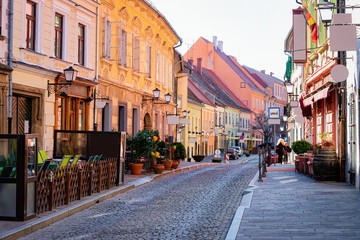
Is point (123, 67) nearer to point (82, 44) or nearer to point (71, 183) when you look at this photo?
point (82, 44)

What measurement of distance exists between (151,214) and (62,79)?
9.53 meters

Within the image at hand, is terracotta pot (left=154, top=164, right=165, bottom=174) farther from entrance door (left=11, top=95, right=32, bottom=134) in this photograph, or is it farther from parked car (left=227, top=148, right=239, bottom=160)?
parked car (left=227, top=148, right=239, bottom=160)

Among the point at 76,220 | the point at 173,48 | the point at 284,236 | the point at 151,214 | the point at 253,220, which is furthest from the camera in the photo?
the point at 173,48

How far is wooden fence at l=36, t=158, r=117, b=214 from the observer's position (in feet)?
35.0

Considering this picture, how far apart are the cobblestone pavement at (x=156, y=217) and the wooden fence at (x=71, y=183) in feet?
1.81

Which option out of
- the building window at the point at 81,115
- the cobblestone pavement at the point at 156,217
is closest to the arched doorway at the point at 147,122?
the building window at the point at 81,115

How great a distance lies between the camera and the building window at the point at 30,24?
17.5m

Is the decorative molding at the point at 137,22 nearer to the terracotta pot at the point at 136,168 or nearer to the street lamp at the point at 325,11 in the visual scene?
the terracotta pot at the point at 136,168

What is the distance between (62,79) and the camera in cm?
1942

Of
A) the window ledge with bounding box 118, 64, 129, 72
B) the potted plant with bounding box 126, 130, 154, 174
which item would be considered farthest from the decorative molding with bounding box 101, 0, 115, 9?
the potted plant with bounding box 126, 130, 154, 174

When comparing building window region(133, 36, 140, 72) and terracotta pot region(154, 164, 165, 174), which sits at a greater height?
building window region(133, 36, 140, 72)

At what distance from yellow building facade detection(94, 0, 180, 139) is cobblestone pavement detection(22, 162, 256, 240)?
8.49 metres

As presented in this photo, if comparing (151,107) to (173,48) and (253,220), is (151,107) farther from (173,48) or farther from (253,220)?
(253,220)

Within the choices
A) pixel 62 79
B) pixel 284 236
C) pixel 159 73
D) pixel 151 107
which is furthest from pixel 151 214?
pixel 159 73
